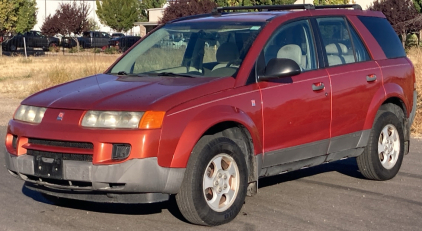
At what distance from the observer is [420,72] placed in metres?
13.0

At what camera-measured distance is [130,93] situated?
220 inches

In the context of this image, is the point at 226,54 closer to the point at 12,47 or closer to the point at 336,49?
the point at 336,49

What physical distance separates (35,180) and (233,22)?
7.77 feet

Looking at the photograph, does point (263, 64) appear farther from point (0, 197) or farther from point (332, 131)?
point (0, 197)

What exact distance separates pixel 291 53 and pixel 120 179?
228 cm

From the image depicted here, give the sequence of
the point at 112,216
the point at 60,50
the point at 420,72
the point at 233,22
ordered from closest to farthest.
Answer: the point at 112,216 → the point at 233,22 → the point at 420,72 → the point at 60,50

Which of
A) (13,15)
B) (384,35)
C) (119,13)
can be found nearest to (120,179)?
(384,35)

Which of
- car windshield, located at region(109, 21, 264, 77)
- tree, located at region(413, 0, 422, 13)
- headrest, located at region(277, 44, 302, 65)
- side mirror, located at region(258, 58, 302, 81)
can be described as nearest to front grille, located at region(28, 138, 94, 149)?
car windshield, located at region(109, 21, 264, 77)

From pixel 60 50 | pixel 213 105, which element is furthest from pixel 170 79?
pixel 60 50

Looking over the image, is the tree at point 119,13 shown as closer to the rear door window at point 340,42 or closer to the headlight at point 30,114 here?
the rear door window at point 340,42

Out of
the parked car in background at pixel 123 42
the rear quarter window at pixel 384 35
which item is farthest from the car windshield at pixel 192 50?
the parked car in background at pixel 123 42

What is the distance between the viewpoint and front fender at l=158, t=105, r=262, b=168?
521cm

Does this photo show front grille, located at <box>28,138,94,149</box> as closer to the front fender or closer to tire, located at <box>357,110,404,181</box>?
the front fender

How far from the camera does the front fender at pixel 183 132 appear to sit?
521cm
